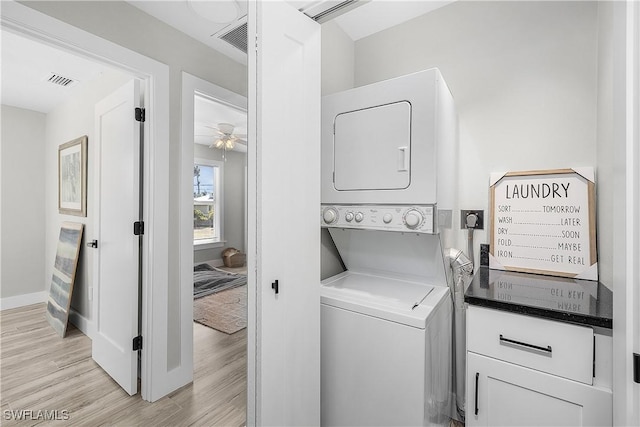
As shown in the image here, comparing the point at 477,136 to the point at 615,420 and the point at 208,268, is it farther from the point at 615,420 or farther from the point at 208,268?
the point at 208,268

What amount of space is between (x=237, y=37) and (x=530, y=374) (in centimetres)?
188

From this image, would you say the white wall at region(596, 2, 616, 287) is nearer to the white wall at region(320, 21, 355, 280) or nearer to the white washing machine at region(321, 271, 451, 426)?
the white washing machine at region(321, 271, 451, 426)

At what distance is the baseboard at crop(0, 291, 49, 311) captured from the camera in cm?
77

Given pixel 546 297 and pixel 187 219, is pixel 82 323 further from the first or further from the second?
pixel 546 297

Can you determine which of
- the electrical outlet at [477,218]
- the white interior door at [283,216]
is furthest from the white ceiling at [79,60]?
the electrical outlet at [477,218]

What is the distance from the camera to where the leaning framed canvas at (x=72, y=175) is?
89cm

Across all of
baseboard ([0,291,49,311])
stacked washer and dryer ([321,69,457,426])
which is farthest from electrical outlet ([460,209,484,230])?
baseboard ([0,291,49,311])

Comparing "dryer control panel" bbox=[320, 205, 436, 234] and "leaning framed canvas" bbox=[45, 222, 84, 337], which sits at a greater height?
"dryer control panel" bbox=[320, 205, 436, 234]

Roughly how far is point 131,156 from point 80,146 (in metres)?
0.14

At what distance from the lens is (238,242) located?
110cm

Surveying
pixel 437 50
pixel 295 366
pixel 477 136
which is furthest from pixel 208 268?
pixel 437 50

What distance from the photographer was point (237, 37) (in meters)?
1.14

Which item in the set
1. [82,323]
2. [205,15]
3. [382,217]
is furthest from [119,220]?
[382,217]

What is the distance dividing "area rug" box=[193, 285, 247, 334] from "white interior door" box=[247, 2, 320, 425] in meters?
0.05
